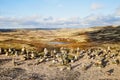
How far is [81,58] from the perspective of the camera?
79.6m

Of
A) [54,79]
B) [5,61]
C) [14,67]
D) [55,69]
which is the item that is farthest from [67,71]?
[5,61]

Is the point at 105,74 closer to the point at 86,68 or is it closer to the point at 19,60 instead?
the point at 86,68

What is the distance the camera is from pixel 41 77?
181 feet

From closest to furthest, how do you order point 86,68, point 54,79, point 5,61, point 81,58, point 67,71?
1. point 54,79
2. point 67,71
3. point 86,68
4. point 5,61
5. point 81,58

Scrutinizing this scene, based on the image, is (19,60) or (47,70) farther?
(19,60)

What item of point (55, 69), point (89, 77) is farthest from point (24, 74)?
point (89, 77)

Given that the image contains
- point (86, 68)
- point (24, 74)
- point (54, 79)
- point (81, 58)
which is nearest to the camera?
point (54, 79)

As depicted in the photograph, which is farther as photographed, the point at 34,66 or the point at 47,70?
the point at 34,66

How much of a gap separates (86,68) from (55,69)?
28.6ft

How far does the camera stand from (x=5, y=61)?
72.2 meters

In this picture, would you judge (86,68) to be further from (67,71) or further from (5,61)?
(5,61)

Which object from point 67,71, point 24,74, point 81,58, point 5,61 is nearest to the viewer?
point 24,74

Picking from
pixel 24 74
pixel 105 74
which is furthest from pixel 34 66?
pixel 105 74

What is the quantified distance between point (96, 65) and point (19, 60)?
22897 mm
